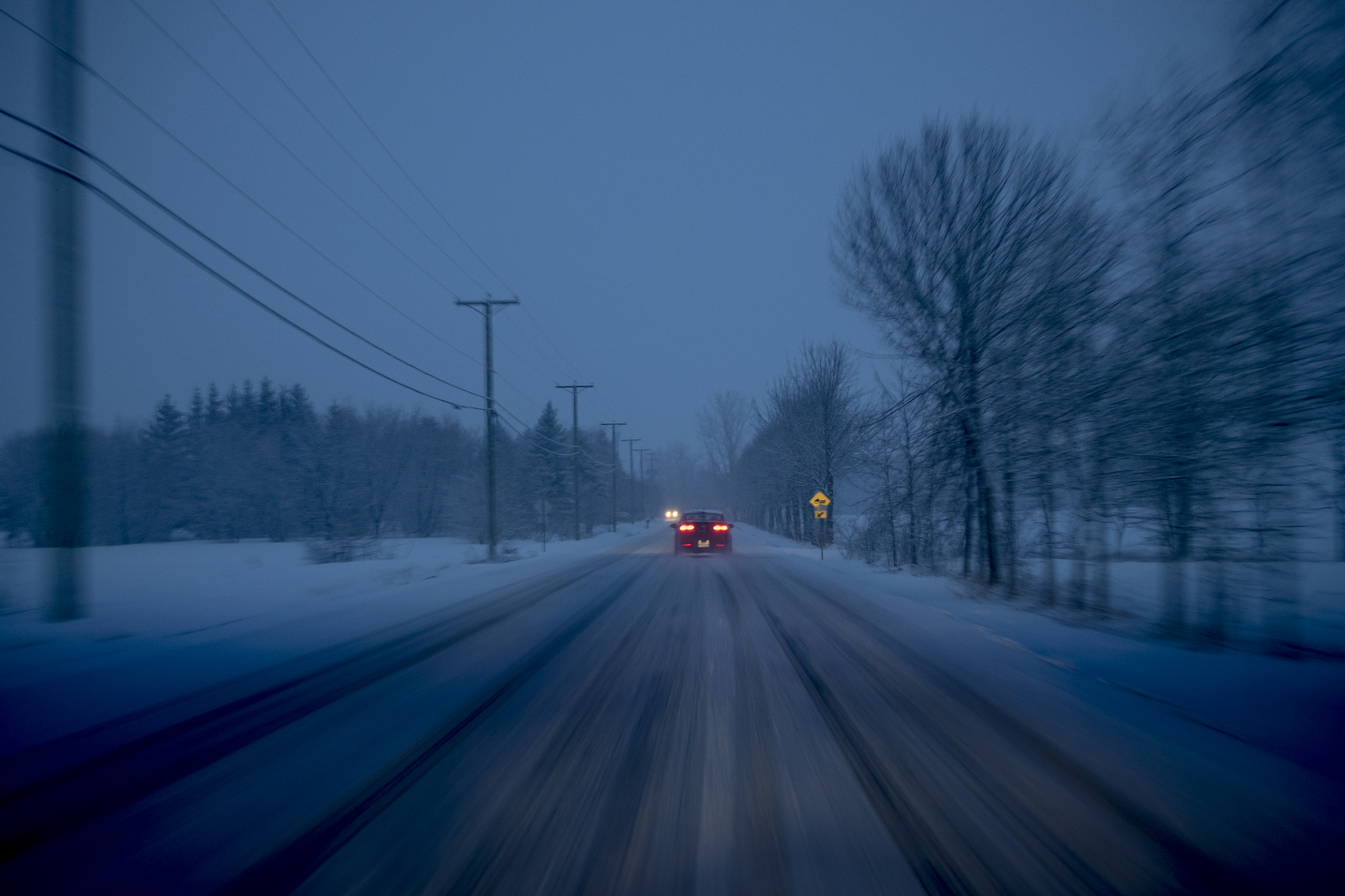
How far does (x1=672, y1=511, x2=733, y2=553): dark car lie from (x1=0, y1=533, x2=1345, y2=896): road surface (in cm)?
1553

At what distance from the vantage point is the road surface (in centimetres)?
247

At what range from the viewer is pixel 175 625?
8438 mm

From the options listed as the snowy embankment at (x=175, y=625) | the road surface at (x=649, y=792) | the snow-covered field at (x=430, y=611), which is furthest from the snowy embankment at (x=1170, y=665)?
the snowy embankment at (x=175, y=625)

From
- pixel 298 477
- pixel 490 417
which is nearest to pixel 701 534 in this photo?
pixel 490 417

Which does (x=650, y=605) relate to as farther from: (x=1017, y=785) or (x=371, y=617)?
(x=1017, y=785)

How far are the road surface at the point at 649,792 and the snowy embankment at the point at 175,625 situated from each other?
0.72 m

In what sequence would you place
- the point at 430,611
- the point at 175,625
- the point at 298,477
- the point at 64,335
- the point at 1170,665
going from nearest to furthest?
the point at 1170,665, the point at 64,335, the point at 175,625, the point at 430,611, the point at 298,477

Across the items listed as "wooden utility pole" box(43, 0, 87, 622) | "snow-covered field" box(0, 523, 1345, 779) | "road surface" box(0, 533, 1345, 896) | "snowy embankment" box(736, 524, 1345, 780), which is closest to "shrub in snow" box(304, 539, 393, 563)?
"snow-covered field" box(0, 523, 1345, 779)

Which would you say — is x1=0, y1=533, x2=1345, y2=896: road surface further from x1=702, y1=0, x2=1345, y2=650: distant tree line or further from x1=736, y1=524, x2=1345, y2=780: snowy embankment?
x1=702, y1=0, x2=1345, y2=650: distant tree line

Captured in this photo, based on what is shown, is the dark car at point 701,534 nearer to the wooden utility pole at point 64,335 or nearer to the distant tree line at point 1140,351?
the distant tree line at point 1140,351

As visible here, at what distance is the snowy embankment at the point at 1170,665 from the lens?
13.9 feet

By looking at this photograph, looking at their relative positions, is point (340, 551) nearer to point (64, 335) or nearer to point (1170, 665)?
point (64, 335)

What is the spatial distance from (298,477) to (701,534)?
27141mm

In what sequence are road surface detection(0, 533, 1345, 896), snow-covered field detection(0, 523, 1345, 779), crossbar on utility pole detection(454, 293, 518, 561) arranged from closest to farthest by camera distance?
Answer: road surface detection(0, 533, 1345, 896) → snow-covered field detection(0, 523, 1345, 779) → crossbar on utility pole detection(454, 293, 518, 561)
